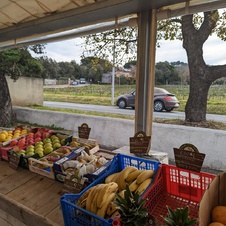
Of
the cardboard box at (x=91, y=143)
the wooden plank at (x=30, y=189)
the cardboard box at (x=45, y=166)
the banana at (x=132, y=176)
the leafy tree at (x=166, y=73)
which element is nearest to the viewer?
the banana at (x=132, y=176)

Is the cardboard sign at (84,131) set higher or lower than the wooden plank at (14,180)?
higher

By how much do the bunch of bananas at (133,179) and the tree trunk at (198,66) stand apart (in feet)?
7.58

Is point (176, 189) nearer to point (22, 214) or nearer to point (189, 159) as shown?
point (189, 159)

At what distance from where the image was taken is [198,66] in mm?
2938

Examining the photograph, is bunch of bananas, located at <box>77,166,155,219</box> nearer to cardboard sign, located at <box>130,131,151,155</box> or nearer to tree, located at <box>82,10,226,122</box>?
cardboard sign, located at <box>130,131,151,155</box>

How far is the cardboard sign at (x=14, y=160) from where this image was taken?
1430 millimetres

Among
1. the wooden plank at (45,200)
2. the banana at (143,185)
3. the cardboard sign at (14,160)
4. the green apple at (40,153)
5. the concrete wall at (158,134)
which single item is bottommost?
the concrete wall at (158,134)

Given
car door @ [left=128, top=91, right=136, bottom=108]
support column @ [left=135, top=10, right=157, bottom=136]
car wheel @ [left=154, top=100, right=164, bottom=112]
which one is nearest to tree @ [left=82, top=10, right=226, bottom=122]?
car wheel @ [left=154, top=100, right=164, bottom=112]

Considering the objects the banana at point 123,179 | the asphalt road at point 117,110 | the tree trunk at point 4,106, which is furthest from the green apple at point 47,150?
the tree trunk at point 4,106

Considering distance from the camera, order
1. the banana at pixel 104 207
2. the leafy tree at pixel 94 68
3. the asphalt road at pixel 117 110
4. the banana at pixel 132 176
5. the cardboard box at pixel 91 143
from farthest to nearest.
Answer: the asphalt road at pixel 117 110 < the leafy tree at pixel 94 68 < the cardboard box at pixel 91 143 < the banana at pixel 132 176 < the banana at pixel 104 207

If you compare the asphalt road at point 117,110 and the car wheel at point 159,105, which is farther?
the car wheel at point 159,105

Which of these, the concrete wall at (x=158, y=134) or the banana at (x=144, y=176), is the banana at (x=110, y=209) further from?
the concrete wall at (x=158, y=134)

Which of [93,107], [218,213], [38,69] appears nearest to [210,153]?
[218,213]

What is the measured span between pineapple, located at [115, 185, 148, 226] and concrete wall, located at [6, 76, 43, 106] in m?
6.17
